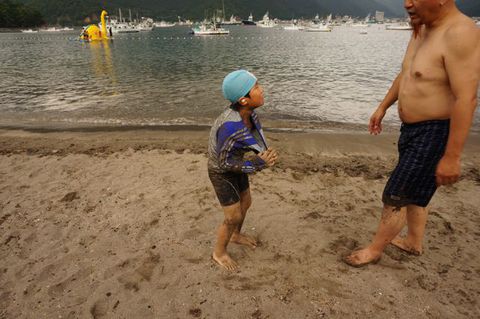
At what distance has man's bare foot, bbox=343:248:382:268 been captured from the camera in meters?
3.26

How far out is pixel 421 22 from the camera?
250 centimetres

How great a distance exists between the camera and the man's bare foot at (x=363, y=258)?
3256 mm

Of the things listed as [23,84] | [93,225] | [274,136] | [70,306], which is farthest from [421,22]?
[23,84]

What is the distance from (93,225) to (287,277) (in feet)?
9.25

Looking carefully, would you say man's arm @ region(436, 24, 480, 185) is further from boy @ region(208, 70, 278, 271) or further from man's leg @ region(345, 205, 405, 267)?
boy @ region(208, 70, 278, 271)

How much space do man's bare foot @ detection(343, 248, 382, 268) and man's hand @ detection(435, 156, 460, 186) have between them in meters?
1.22

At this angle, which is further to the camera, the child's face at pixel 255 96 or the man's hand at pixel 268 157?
the child's face at pixel 255 96

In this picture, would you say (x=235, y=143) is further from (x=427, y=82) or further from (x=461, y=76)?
(x=461, y=76)

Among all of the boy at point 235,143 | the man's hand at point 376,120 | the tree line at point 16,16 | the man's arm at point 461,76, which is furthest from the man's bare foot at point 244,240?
the tree line at point 16,16

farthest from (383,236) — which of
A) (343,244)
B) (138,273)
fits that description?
(138,273)

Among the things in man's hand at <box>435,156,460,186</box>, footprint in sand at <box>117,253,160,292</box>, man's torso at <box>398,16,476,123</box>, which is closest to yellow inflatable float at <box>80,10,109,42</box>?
footprint in sand at <box>117,253,160,292</box>

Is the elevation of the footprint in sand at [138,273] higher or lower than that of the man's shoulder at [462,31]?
lower

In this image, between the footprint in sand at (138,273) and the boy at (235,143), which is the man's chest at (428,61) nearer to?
the boy at (235,143)

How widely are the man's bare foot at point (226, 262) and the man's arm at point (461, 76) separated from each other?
2330 millimetres
